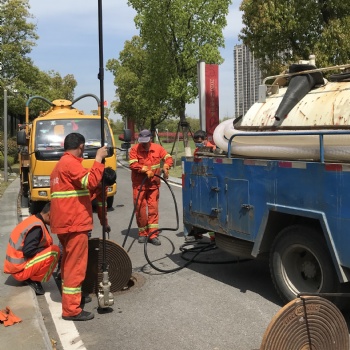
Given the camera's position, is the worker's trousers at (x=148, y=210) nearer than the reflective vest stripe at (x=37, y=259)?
No

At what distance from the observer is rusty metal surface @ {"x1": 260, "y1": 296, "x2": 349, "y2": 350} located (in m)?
2.95

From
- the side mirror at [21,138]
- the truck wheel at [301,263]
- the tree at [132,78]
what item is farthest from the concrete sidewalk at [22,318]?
the tree at [132,78]

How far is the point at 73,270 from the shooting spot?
4.53 meters

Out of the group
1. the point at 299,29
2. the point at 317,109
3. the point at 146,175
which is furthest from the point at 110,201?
the point at 299,29

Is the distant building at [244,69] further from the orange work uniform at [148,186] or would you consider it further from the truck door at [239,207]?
the truck door at [239,207]

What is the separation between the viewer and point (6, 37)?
1049 inches

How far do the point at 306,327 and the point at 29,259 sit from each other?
10.6ft

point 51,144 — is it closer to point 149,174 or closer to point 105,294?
point 149,174

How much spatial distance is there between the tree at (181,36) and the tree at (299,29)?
534 cm

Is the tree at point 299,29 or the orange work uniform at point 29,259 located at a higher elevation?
the tree at point 299,29

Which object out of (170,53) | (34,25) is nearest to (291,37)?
(170,53)

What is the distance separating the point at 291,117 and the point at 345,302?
1990 millimetres

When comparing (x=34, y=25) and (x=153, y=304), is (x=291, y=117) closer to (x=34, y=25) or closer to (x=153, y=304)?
(x=153, y=304)

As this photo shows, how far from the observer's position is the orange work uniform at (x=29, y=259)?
5156mm
